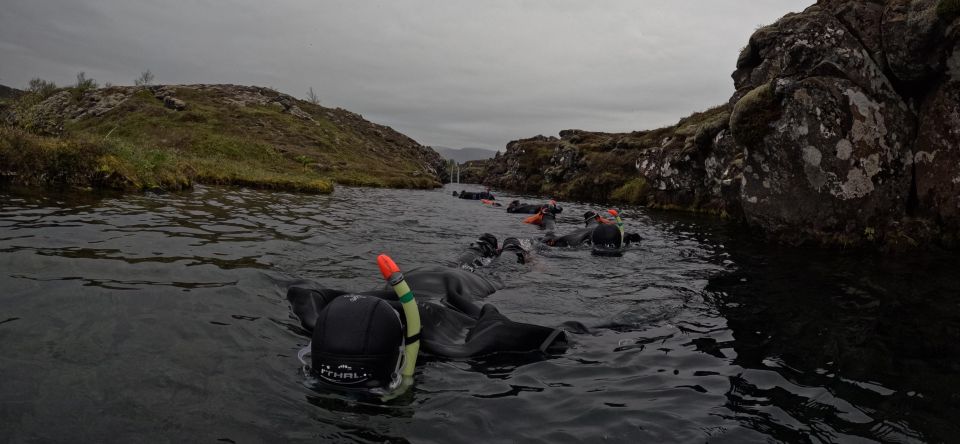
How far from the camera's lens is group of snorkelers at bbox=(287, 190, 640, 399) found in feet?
16.5

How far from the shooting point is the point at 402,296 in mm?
5035

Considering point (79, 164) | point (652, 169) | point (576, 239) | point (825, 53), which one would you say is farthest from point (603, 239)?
point (652, 169)

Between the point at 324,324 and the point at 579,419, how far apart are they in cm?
275

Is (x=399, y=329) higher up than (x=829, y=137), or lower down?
lower down

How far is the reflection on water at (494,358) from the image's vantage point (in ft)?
15.0

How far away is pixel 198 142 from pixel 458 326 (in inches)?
2346

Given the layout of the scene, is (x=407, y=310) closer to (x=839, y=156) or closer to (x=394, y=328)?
(x=394, y=328)

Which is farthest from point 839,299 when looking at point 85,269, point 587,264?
point 85,269

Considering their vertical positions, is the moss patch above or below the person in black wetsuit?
above

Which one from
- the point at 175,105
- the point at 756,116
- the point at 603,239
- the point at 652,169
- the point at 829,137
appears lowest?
the point at 603,239

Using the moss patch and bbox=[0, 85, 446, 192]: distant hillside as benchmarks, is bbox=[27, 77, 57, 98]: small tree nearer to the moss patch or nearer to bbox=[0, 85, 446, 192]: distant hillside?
bbox=[0, 85, 446, 192]: distant hillside

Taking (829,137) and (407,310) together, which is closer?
(407,310)

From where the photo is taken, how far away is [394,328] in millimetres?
5152

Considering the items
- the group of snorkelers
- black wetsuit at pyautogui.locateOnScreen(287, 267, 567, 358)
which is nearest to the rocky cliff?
the group of snorkelers
